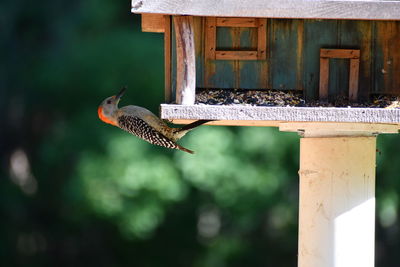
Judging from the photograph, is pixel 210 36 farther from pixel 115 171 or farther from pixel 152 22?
pixel 115 171

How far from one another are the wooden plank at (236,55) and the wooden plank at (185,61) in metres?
0.31

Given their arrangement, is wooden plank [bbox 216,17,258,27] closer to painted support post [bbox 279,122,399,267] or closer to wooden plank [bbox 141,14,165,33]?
wooden plank [bbox 141,14,165,33]

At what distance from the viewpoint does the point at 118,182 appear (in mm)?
10766

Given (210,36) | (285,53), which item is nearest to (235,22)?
(210,36)

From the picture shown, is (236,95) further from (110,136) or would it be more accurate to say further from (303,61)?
(110,136)

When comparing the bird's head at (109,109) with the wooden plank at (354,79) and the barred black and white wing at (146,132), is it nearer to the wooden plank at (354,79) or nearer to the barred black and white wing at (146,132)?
the barred black and white wing at (146,132)

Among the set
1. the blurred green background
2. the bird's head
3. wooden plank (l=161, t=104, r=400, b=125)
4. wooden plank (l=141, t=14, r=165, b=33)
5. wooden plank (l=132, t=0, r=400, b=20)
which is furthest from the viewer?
the blurred green background

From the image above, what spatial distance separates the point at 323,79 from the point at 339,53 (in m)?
0.17

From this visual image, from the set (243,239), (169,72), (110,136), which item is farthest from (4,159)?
(169,72)

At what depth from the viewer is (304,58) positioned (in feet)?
15.1

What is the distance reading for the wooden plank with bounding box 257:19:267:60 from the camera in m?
4.56

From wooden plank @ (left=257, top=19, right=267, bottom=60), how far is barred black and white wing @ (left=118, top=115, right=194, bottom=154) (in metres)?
0.95

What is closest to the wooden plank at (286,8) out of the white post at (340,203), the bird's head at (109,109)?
the white post at (340,203)

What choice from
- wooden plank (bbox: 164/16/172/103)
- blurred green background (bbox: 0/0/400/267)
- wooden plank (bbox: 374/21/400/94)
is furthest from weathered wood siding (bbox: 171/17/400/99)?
blurred green background (bbox: 0/0/400/267)
